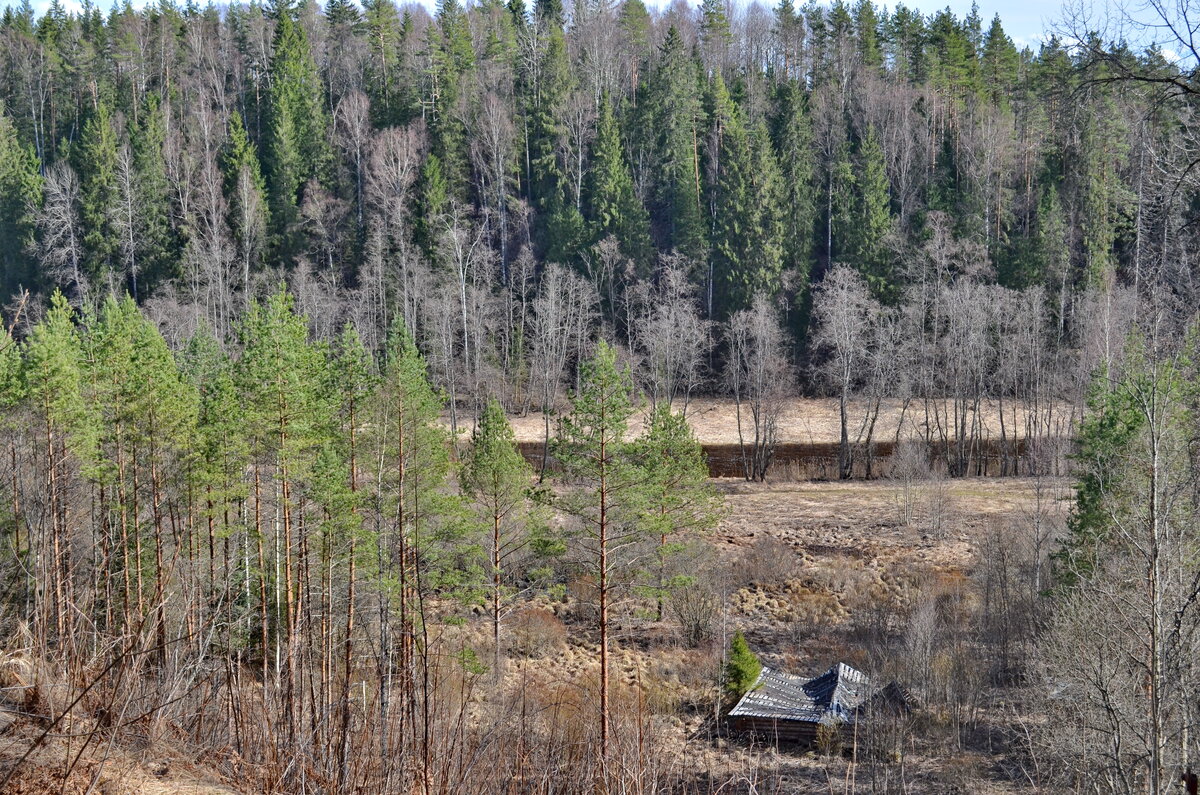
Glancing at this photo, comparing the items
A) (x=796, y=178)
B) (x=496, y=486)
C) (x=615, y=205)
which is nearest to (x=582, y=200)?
(x=615, y=205)

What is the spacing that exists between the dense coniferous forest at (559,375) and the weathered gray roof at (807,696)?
2.53ft

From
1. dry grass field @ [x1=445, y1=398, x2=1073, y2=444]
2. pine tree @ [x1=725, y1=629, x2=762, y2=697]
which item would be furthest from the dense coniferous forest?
dry grass field @ [x1=445, y1=398, x2=1073, y2=444]

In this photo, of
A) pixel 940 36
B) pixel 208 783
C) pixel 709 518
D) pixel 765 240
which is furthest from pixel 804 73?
pixel 208 783

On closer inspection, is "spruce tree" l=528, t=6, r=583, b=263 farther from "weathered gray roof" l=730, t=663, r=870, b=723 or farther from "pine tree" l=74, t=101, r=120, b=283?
"weathered gray roof" l=730, t=663, r=870, b=723

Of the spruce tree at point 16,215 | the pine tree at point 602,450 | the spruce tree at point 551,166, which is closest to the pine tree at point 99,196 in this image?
the spruce tree at point 16,215

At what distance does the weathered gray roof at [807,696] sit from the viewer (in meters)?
20.2

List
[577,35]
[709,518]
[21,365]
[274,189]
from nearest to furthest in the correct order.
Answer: [21,365]
[709,518]
[274,189]
[577,35]

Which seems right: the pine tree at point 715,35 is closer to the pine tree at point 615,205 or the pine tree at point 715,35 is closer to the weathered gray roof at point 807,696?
the pine tree at point 615,205

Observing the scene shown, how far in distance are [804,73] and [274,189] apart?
34464 millimetres

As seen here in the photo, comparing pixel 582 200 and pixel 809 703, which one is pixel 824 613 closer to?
pixel 809 703

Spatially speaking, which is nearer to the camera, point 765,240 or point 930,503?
point 930,503

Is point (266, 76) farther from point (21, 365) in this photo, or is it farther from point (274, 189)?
point (21, 365)

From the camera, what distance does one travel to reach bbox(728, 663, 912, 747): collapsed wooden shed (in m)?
20.1

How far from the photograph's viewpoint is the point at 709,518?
2602 cm
